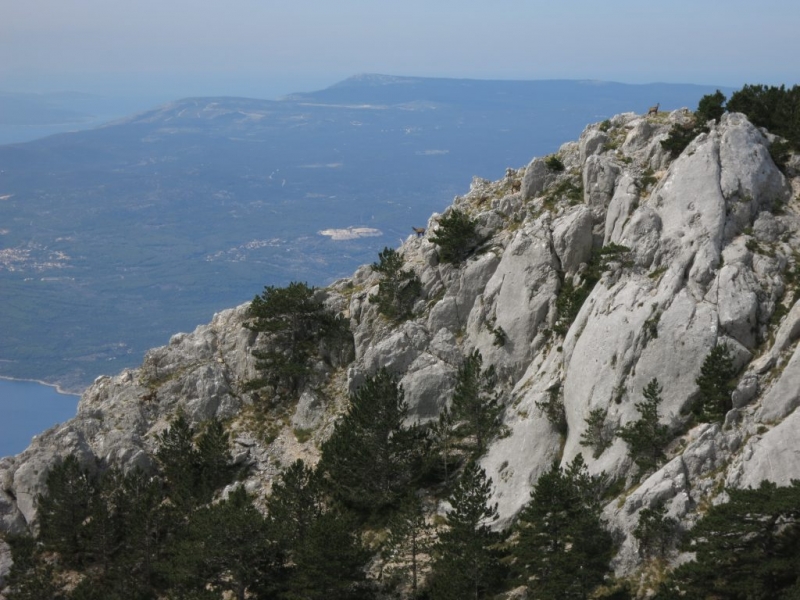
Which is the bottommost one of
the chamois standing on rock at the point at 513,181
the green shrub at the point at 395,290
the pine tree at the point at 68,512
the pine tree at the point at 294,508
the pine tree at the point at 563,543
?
the pine tree at the point at 68,512

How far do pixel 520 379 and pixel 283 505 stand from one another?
2374 cm

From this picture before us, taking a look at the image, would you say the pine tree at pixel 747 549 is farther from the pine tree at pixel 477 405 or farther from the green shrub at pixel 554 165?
the green shrub at pixel 554 165

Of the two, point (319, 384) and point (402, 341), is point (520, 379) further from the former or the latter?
point (319, 384)

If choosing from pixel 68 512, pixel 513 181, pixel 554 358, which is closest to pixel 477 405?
pixel 554 358

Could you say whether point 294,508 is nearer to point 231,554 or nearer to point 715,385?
point 231,554

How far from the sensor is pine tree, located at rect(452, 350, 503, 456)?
63.9 m

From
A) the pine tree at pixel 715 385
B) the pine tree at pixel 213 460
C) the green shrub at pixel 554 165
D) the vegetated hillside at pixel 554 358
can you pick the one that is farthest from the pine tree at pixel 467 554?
the green shrub at pixel 554 165

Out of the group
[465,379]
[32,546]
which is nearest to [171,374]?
[32,546]

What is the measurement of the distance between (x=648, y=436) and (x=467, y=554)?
14659 millimetres

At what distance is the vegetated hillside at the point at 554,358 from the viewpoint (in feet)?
162

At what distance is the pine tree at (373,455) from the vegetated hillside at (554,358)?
1.25ft

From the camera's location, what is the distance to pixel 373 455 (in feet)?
210

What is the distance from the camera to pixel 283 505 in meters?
60.0

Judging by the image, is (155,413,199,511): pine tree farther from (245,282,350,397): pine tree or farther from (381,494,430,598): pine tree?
(381,494,430,598): pine tree
